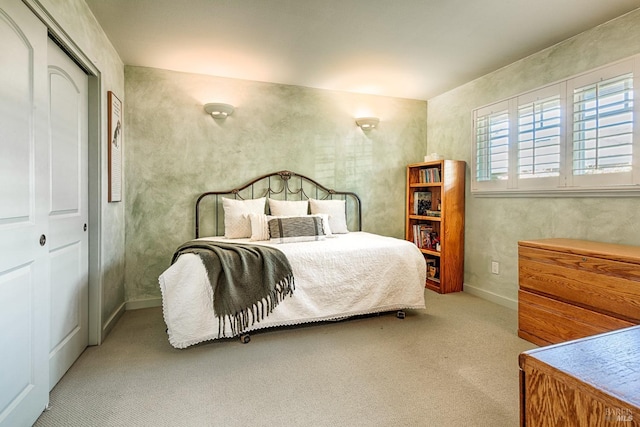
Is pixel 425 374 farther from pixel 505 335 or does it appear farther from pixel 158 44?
pixel 158 44

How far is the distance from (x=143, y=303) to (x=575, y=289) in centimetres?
381

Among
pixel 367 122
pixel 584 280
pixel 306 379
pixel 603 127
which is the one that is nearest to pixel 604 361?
pixel 306 379

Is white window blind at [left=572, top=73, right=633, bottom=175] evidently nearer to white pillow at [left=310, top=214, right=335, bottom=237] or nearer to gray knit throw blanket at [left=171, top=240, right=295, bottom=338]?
white pillow at [left=310, top=214, right=335, bottom=237]

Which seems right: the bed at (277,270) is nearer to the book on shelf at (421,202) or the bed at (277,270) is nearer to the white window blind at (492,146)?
the book on shelf at (421,202)

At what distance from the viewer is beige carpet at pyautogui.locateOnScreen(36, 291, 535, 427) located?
167 centimetres

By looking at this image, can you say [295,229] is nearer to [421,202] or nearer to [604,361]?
[421,202]

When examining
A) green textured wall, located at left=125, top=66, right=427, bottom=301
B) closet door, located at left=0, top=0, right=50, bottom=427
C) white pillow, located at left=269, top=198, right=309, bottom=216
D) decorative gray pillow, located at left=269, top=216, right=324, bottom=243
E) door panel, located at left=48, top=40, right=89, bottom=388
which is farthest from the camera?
white pillow, located at left=269, top=198, right=309, bottom=216

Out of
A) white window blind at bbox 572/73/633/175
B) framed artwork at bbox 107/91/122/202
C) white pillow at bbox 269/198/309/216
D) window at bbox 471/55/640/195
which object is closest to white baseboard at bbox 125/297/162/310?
framed artwork at bbox 107/91/122/202

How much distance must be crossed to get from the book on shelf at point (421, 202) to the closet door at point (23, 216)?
12.5 ft

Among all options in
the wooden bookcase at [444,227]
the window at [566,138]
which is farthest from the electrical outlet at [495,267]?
the window at [566,138]

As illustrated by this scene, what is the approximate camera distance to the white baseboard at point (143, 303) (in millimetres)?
3355

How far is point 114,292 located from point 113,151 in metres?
1.26

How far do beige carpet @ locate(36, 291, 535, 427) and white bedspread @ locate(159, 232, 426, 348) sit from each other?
161 mm

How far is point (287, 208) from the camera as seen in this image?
144 inches
